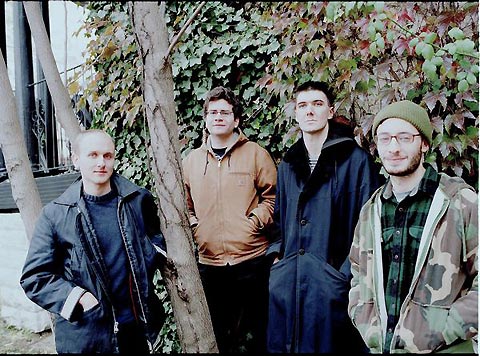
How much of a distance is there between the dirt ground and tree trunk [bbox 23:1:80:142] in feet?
8.42

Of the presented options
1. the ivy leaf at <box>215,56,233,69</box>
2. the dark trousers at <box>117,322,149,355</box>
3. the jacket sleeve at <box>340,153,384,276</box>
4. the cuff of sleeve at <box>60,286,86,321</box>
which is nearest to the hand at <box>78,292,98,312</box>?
the cuff of sleeve at <box>60,286,86,321</box>

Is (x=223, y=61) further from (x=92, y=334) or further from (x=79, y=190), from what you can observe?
(x=92, y=334)

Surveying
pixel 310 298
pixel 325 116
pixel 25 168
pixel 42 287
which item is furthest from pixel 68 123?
pixel 310 298

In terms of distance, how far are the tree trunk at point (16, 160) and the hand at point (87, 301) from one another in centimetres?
90

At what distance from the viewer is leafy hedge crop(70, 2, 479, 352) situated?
105 inches

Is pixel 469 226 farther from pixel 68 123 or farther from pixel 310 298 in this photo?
pixel 68 123

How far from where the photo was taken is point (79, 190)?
7.80 ft

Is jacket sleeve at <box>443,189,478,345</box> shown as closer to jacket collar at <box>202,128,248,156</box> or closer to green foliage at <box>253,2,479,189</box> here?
green foliage at <box>253,2,479,189</box>

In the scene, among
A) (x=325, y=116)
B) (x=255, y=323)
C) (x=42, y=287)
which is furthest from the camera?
(x=255, y=323)

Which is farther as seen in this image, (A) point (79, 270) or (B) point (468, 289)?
(A) point (79, 270)

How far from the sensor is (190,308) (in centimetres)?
242

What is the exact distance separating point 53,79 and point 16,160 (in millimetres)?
541

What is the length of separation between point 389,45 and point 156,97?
1503 millimetres

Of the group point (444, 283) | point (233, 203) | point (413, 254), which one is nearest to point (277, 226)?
point (233, 203)
